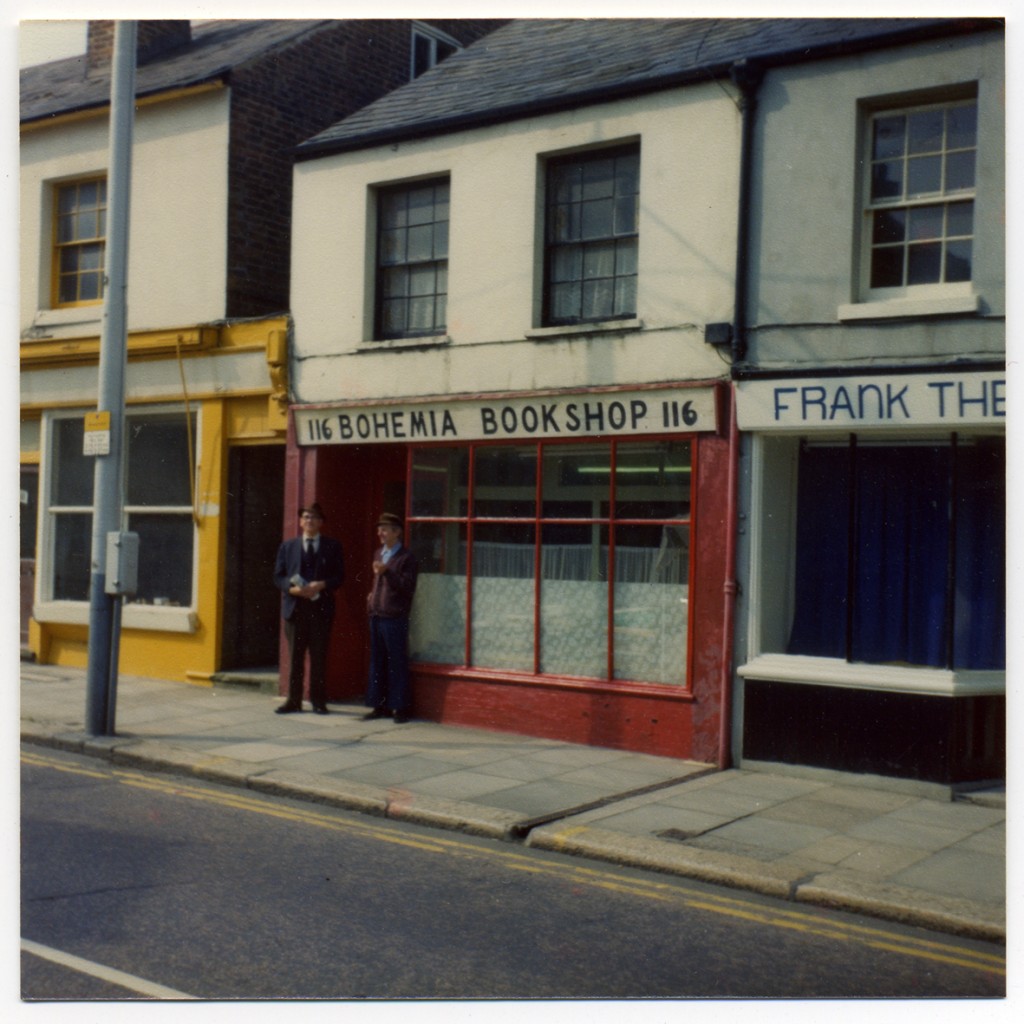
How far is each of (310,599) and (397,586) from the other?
40.4 inches

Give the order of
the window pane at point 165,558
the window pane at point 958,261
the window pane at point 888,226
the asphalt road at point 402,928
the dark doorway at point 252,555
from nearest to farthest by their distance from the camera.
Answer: the asphalt road at point 402,928 < the window pane at point 958,261 < the window pane at point 888,226 < the dark doorway at point 252,555 < the window pane at point 165,558

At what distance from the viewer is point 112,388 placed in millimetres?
10062

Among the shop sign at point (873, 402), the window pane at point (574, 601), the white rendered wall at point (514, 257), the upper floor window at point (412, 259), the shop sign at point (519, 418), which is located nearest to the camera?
the shop sign at point (873, 402)

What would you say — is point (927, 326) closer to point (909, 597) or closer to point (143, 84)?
point (909, 597)

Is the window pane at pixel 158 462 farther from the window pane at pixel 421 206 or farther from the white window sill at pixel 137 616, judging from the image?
the window pane at pixel 421 206

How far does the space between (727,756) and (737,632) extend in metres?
0.97

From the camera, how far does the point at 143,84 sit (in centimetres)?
1395

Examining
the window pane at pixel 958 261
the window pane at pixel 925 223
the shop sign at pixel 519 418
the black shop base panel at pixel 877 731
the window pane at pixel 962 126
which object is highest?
the window pane at pixel 962 126

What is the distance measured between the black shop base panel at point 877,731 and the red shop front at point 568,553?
0.36m

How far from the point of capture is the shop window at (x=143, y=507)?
44.1 ft

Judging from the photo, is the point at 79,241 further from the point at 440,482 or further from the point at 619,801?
the point at 619,801

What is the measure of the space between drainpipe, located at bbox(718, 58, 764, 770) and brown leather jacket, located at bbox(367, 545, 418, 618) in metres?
3.12

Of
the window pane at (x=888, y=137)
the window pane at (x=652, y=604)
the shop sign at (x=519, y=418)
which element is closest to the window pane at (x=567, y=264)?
the shop sign at (x=519, y=418)

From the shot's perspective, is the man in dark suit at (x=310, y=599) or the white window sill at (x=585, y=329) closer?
the white window sill at (x=585, y=329)
